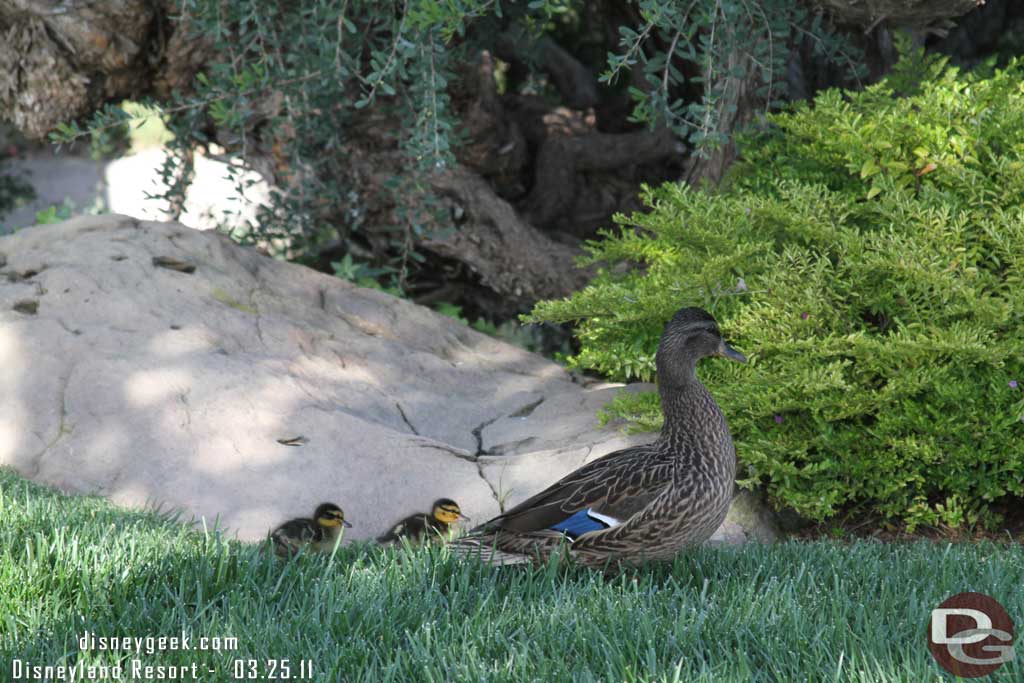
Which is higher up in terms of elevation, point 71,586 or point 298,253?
point 298,253

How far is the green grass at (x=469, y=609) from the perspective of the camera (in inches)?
114

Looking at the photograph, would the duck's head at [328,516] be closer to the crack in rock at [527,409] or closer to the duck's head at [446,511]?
the duck's head at [446,511]

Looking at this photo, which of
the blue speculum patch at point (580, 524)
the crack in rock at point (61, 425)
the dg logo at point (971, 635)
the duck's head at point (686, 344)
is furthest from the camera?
the crack in rock at point (61, 425)

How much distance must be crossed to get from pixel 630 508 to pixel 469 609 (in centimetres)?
80

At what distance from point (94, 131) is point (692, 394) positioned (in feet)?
16.6

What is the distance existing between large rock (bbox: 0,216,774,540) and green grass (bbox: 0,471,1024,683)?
1055 mm

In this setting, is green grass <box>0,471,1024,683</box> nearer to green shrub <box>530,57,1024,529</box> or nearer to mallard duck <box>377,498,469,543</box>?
mallard duck <box>377,498,469,543</box>

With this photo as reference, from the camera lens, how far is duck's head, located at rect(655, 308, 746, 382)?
4391 millimetres

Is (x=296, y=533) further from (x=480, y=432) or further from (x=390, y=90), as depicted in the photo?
(x=390, y=90)

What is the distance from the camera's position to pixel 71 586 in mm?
3391

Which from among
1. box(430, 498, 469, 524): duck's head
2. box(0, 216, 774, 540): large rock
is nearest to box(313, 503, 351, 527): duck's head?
box(0, 216, 774, 540): large rock

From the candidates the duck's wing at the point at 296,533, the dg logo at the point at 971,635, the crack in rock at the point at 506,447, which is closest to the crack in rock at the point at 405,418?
the crack in rock at the point at 506,447

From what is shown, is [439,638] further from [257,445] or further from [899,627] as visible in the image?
[257,445]

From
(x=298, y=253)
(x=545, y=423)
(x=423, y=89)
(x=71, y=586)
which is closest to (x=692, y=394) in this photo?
(x=545, y=423)
